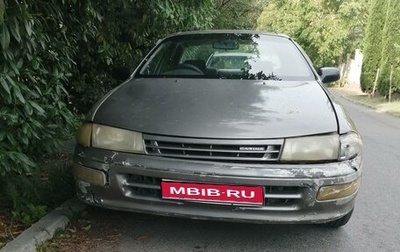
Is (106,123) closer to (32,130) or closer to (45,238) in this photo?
(32,130)

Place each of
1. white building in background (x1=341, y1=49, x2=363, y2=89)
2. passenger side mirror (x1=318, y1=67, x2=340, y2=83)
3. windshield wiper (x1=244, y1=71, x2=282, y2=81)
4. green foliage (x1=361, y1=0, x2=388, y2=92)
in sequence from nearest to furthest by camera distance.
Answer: windshield wiper (x1=244, y1=71, x2=282, y2=81), passenger side mirror (x1=318, y1=67, x2=340, y2=83), green foliage (x1=361, y1=0, x2=388, y2=92), white building in background (x1=341, y1=49, x2=363, y2=89)

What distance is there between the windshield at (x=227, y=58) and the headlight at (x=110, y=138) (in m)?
1.13

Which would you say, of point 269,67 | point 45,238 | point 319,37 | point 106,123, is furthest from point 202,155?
point 319,37

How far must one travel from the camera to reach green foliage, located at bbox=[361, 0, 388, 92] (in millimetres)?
18656

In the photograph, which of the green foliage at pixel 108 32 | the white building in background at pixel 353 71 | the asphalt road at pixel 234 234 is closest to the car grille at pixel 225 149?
the asphalt road at pixel 234 234

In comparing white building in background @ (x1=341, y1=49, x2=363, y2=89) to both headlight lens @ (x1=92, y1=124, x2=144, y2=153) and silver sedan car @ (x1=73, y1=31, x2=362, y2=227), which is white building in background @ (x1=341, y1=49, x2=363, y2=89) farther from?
headlight lens @ (x1=92, y1=124, x2=144, y2=153)

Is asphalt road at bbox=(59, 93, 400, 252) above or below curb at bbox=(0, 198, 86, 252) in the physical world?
below

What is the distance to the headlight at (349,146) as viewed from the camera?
2.81 meters

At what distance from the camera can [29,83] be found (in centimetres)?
314

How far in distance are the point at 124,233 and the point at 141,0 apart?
2653mm

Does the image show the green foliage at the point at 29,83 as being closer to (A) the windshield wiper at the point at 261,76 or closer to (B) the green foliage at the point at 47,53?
(B) the green foliage at the point at 47,53

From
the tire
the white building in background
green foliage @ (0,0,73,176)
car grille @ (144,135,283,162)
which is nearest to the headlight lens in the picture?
car grille @ (144,135,283,162)

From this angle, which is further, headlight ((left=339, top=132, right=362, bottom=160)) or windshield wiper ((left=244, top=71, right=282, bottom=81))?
→ windshield wiper ((left=244, top=71, right=282, bottom=81))

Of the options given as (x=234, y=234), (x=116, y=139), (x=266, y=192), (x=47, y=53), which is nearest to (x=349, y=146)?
(x=266, y=192)
